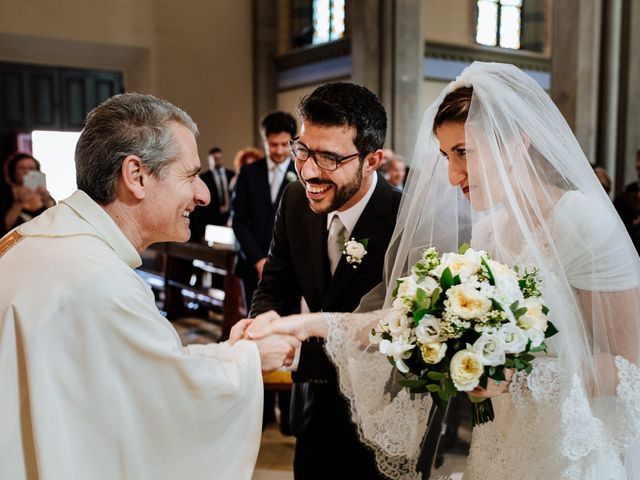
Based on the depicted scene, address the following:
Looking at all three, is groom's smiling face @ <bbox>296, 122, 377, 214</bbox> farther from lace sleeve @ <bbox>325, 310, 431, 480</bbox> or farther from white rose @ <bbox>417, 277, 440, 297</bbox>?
white rose @ <bbox>417, 277, 440, 297</bbox>

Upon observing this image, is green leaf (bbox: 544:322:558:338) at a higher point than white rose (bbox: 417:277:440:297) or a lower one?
lower

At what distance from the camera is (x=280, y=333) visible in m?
2.20

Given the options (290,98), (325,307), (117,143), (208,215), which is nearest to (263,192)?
(325,307)

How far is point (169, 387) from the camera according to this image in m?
1.61

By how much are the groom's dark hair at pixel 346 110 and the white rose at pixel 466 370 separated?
2.96ft

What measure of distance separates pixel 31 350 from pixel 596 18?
607cm

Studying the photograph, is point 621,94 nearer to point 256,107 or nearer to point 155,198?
point 155,198

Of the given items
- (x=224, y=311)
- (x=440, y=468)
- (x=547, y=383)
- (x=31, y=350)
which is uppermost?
(x=31, y=350)

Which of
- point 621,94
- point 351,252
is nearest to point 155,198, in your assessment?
A: point 351,252

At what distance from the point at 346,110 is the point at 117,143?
81 centimetres

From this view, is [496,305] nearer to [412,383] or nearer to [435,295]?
[435,295]

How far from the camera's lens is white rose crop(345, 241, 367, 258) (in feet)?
7.60

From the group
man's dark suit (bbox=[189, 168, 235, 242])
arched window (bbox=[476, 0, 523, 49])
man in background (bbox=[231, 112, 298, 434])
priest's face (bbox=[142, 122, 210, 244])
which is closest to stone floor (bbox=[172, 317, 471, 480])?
man in background (bbox=[231, 112, 298, 434])

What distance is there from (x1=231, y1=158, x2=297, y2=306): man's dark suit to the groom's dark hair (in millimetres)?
3368
